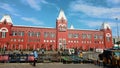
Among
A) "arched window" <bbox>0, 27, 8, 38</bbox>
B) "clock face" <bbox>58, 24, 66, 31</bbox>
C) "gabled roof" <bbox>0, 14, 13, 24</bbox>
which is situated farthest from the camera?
"clock face" <bbox>58, 24, 66, 31</bbox>

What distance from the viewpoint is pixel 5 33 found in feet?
233

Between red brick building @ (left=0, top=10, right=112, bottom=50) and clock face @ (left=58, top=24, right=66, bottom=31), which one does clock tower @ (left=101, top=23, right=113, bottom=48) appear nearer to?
red brick building @ (left=0, top=10, right=112, bottom=50)

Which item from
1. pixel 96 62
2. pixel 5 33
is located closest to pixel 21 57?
pixel 96 62

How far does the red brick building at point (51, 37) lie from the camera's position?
236 ft

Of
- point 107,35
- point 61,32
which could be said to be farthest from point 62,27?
point 107,35

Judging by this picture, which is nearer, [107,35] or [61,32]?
[61,32]

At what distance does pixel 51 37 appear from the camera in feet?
254

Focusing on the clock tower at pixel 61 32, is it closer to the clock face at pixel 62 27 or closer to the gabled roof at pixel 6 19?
the clock face at pixel 62 27

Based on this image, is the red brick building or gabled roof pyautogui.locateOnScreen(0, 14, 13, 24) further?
gabled roof pyautogui.locateOnScreen(0, 14, 13, 24)

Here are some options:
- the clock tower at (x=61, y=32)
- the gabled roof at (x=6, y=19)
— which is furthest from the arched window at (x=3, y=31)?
the clock tower at (x=61, y=32)

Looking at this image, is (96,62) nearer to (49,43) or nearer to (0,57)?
(0,57)

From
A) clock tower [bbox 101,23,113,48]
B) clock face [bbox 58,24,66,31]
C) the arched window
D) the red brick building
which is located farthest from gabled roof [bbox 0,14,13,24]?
clock tower [bbox 101,23,113,48]

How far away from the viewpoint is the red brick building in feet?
236

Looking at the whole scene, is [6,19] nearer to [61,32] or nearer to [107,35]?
[61,32]
